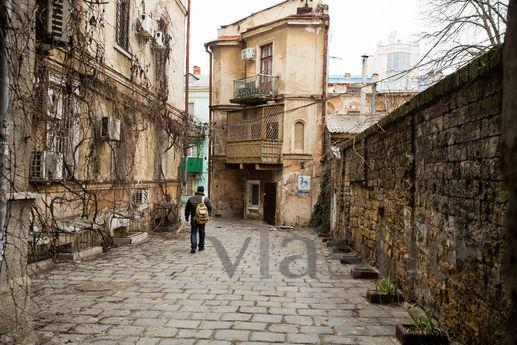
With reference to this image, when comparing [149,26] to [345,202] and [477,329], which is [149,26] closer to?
[345,202]

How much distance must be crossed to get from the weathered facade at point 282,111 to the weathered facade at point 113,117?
497cm

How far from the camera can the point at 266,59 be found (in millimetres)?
21172

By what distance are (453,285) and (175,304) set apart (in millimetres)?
3619

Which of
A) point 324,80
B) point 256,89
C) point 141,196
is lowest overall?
point 141,196

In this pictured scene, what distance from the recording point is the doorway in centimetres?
2047

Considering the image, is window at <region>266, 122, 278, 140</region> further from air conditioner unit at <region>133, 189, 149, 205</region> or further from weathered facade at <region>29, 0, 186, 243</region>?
air conditioner unit at <region>133, 189, 149, 205</region>

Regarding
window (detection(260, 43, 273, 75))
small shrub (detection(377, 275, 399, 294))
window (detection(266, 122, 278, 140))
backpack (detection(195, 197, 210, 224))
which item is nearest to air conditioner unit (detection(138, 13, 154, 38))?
backpack (detection(195, 197, 210, 224))

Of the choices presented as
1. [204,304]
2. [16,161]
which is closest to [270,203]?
[204,304]

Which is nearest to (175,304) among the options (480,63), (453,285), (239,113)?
(453,285)

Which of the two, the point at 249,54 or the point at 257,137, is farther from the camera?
the point at 249,54

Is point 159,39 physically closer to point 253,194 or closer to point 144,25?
point 144,25

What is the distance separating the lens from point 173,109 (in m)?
15.6

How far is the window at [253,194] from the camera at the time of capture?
22.2 m

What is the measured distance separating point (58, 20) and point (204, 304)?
444 centimetres
